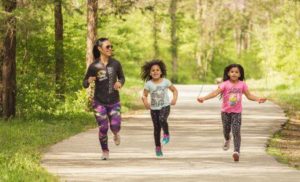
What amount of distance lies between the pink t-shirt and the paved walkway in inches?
33.0

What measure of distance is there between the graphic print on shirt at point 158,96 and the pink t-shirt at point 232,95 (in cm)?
94

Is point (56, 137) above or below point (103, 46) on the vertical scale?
below

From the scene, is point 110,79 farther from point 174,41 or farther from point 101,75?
point 174,41

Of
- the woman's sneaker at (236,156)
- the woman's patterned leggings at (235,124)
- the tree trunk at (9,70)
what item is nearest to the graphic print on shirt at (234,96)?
the woman's patterned leggings at (235,124)

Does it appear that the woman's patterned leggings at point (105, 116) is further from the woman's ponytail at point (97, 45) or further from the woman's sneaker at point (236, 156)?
the woman's sneaker at point (236, 156)

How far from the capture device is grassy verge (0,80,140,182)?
10.2m

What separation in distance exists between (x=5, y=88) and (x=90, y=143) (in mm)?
5275

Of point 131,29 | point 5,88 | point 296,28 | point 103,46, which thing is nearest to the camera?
point 103,46

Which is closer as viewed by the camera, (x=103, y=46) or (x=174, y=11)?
(x=103, y=46)

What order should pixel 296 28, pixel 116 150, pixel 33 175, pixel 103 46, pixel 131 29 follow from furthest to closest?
pixel 131 29
pixel 296 28
pixel 116 150
pixel 103 46
pixel 33 175

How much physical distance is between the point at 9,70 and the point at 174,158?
8.11 meters

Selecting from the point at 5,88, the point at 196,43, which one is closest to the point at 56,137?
the point at 5,88

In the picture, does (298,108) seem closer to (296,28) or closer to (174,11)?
(296,28)

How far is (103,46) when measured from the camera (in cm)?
1223
